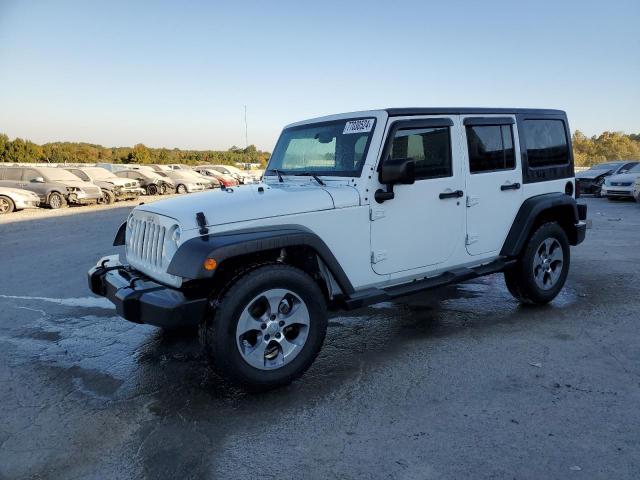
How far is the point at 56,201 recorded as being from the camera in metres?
16.8

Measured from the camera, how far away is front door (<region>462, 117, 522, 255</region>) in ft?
14.8

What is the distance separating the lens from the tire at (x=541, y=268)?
195 inches

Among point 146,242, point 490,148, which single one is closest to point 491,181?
point 490,148

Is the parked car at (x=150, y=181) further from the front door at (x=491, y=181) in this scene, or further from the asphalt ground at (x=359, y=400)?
the front door at (x=491, y=181)

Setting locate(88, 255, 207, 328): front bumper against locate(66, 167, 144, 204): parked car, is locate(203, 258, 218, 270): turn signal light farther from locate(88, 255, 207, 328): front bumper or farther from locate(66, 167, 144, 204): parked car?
locate(66, 167, 144, 204): parked car

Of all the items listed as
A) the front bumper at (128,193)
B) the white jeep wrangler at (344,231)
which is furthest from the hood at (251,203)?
the front bumper at (128,193)

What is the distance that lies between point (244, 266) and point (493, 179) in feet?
8.78

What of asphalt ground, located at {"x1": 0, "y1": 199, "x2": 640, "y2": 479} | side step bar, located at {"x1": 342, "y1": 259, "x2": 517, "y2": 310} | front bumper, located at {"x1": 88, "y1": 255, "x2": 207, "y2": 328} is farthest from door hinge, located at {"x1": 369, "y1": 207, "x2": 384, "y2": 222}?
front bumper, located at {"x1": 88, "y1": 255, "x2": 207, "y2": 328}

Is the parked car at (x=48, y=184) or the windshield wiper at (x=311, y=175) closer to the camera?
the windshield wiper at (x=311, y=175)

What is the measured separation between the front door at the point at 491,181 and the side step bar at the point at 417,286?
170 millimetres

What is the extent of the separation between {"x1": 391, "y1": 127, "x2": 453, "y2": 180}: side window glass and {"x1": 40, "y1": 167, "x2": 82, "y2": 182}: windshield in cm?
1650

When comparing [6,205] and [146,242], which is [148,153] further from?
[146,242]

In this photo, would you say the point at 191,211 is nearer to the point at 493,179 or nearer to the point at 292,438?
the point at 292,438

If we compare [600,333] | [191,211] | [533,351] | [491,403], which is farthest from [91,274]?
[600,333]
